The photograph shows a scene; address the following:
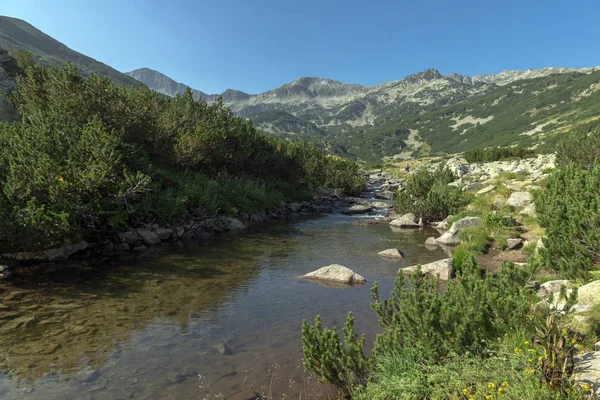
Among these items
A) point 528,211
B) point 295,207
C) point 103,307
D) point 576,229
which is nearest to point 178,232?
point 103,307

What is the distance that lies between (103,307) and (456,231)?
1886 cm

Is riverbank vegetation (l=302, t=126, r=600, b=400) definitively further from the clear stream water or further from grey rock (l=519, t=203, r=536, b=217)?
grey rock (l=519, t=203, r=536, b=217)

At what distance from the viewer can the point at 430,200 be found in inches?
1107

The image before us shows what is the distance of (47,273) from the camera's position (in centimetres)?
1370

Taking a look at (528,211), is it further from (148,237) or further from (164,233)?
(148,237)

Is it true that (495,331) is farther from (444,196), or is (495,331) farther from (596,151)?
(596,151)

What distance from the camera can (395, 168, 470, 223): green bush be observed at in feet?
88.9

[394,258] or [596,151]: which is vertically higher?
[596,151]

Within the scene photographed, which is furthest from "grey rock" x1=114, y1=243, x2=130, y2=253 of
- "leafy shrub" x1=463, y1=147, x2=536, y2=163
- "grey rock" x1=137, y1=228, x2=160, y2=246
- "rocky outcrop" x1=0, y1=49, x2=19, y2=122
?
"leafy shrub" x1=463, y1=147, x2=536, y2=163

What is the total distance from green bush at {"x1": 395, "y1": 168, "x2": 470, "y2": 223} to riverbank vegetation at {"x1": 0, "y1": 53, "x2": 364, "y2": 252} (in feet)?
42.4

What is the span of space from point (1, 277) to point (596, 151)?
4112cm

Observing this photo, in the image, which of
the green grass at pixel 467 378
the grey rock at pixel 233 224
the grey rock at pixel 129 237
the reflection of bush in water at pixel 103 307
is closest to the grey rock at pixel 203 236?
the grey rock at pixel 233 224

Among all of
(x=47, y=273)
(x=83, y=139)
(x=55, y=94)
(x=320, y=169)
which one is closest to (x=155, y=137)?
(x=55, y=94)

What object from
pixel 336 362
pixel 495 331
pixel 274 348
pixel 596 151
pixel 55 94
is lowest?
pixel 274 348
